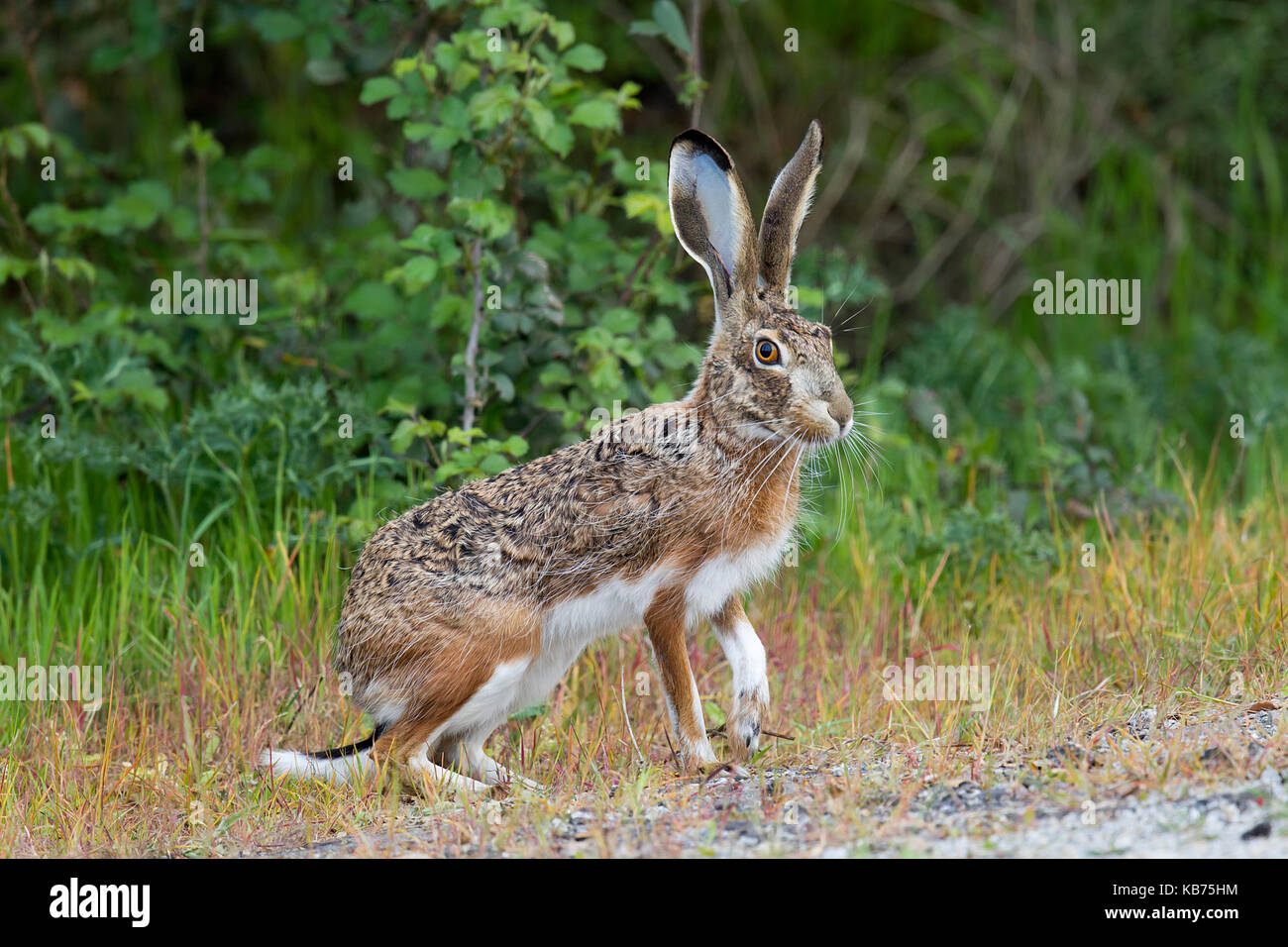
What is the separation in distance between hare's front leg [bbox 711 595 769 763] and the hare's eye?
84 cm

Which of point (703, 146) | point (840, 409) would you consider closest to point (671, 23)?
point (703, 146)

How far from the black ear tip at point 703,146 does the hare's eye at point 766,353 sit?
1.97 ft

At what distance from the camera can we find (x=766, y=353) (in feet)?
15.7

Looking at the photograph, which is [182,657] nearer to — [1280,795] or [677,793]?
[677,793]

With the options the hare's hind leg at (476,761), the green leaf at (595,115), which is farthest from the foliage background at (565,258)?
the hare's hind leg at (476,761)

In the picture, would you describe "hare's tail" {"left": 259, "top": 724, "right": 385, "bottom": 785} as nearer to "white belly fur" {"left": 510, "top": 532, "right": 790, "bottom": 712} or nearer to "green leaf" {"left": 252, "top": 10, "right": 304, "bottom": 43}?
"white belly fur" {"left": 510, "top": 532, "right": 790, "bottom": 712}

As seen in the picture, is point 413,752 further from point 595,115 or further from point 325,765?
point 595,115

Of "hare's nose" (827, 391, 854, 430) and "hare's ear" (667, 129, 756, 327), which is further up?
"hare's ear" (667, 129, 756, 327)

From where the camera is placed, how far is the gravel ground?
3828mm

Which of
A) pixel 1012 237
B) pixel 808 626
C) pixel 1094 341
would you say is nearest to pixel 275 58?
pixel 1012 237

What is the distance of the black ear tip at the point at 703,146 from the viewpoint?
15.9 ft

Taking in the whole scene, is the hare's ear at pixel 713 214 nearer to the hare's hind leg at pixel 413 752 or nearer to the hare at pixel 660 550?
the hare at pixel 660 550
